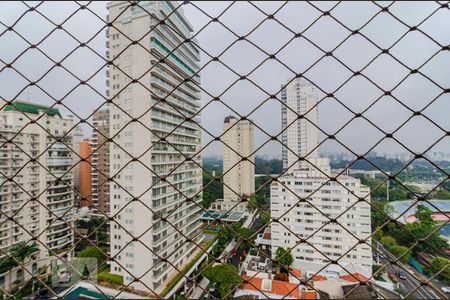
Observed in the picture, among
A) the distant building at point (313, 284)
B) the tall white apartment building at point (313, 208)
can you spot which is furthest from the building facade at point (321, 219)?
the distant building at point (313, 284)

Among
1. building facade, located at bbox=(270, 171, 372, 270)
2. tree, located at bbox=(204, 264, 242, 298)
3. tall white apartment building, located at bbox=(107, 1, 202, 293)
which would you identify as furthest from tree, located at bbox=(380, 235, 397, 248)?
tree, located at bbox=(204, 264, 242, 298)

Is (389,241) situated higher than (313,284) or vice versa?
(389,241)

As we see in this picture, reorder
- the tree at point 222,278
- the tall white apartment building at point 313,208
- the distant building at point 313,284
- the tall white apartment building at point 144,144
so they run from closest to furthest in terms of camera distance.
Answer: the tall white apartment building at point 313,208
the distant building at point 313,284
the tall white apartment building at point 144,144
the tree at point 222,278

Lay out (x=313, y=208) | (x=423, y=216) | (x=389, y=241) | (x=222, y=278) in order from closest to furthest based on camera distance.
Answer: (x=313, y=208) → (x=423, y=216) → (x=389, y=241) → (x=222, y=278)

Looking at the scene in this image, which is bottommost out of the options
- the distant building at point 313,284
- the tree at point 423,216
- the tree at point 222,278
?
the tree at point 222,278

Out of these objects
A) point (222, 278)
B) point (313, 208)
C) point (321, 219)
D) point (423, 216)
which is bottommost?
point (222, 278)

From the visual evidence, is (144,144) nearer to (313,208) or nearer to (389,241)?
(313,208)

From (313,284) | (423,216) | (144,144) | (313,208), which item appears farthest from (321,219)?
(144,144)

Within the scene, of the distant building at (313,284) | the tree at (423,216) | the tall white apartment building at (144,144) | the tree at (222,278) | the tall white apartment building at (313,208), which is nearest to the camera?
the tall white apartment building at (313,208)

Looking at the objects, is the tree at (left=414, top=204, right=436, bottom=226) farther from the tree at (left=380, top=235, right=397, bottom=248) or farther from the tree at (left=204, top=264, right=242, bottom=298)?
the tree at (left=204, top=264, right=242, bottom=298)

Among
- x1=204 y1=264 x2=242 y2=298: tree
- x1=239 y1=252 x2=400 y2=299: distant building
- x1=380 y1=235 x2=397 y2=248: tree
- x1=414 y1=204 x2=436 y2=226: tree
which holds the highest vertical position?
x1=414 y1=204 x2=436 y2=226: tree

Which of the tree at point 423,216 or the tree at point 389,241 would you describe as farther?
the tree at point 389,241

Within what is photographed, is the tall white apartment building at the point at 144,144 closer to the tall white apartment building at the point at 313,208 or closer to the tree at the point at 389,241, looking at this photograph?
the tall white apartment building at the point at 313,208
